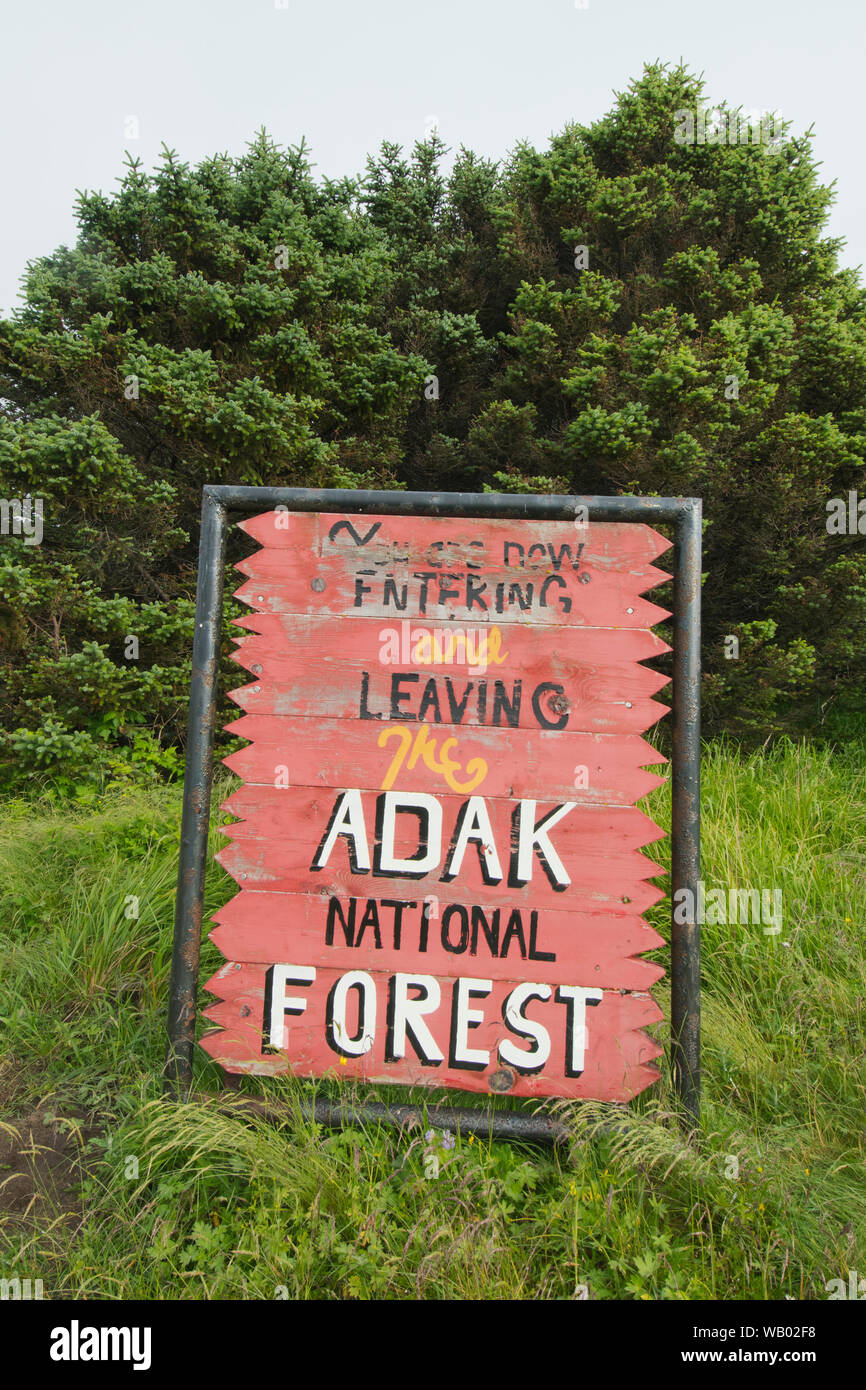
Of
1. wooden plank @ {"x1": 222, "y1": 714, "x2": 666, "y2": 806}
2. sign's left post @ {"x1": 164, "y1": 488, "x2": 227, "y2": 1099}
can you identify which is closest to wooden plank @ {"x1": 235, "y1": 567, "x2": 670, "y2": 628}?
sign's left post @ {"x1": 164, "y1": 488, "x2": 227, "y2": 1099}

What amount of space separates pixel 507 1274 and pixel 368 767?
46.5 inches

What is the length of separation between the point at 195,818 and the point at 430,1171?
41.7 inches

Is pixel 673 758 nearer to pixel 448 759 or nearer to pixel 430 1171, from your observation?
pixel 448 759

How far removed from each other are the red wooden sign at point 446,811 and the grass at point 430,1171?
0.60 feet

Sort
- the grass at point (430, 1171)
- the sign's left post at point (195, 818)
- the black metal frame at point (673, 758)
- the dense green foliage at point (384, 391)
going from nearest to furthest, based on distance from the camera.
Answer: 1. the grass at point (430, 1171)
2. the black metal frame at point (673, 758)
3. the sign's left post at point (195, 818)
4. the dense green foliage at point (384, 391)

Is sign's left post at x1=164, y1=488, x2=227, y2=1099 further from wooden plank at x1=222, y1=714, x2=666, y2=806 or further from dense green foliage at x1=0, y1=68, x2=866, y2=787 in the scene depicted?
dense green foliage at x1=0, y1=68, x2=866, y2=787

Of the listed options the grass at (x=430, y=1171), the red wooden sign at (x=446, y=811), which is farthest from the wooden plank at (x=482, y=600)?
the grass at (x=430, y=1171)

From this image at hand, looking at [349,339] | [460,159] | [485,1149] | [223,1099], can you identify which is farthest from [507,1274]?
[460,159]

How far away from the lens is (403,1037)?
202 centimetres

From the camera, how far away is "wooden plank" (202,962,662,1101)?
6.50ft

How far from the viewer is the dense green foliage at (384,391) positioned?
4.48 m

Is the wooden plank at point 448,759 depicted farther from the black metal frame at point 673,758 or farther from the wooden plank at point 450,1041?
the wooden plank at point 450,1041

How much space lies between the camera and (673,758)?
201cm

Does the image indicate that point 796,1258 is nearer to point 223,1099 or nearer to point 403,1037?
point 403,1037
